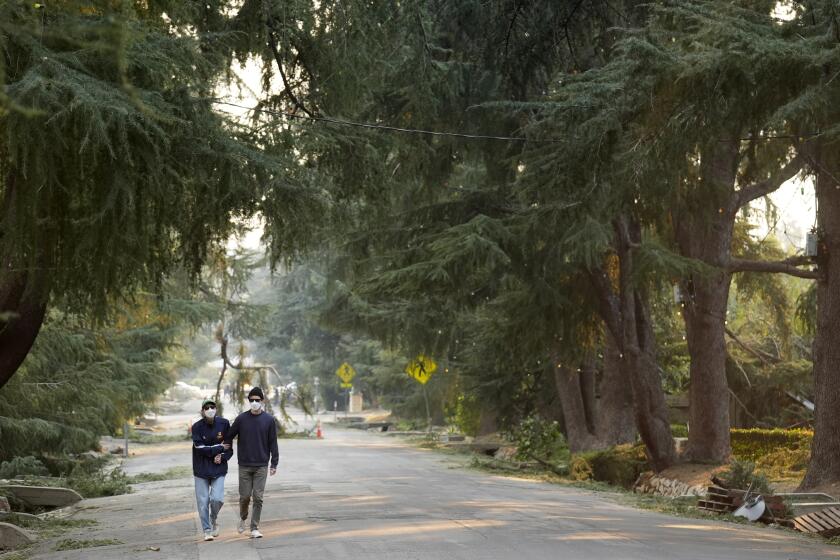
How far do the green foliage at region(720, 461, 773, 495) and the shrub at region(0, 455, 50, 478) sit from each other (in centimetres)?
1460

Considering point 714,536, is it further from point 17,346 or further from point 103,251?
point 17,346

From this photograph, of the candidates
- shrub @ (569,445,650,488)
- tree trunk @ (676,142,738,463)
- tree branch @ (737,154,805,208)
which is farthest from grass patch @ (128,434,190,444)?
tree branch @ (737,154,805,208)

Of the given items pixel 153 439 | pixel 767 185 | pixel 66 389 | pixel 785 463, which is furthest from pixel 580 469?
pixel 153 439

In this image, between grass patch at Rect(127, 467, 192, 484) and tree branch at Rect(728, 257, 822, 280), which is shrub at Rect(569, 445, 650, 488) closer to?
tree branch at Rect(728, 257, 822, 280)

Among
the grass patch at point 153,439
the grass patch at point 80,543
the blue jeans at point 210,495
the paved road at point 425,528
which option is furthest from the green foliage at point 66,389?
the grass patch at point 153,439

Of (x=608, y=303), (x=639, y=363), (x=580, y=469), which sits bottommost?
(x=580, y=469)

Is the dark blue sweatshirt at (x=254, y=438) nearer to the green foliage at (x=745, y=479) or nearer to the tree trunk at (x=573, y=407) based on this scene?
the green foliage at (x=745, y=479)

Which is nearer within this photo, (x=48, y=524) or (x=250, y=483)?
(x=250, y=483)

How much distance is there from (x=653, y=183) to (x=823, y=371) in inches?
214

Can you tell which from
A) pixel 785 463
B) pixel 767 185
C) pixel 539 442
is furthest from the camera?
pixel 539 442

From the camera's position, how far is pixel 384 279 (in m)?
21.8

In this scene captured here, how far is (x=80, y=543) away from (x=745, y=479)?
10.0 m

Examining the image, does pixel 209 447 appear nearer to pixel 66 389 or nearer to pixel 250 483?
pixel 250 483

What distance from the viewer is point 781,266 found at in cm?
2173
